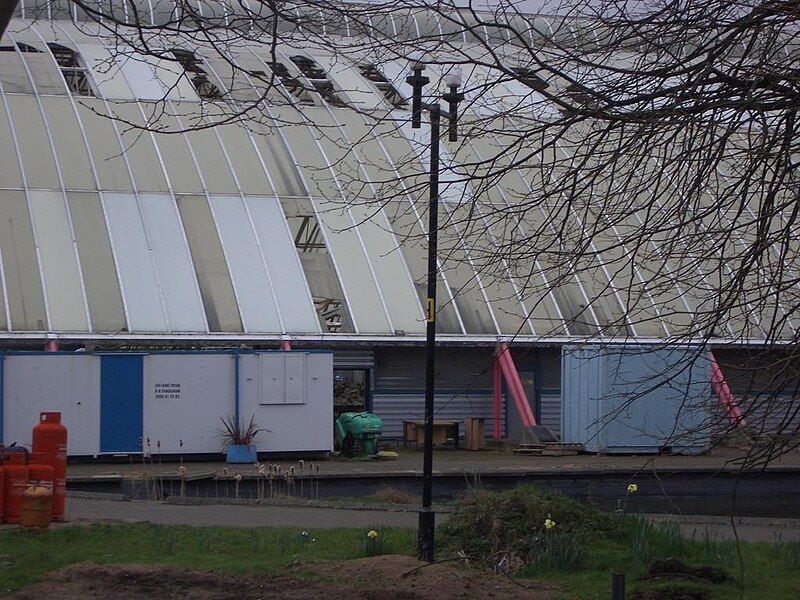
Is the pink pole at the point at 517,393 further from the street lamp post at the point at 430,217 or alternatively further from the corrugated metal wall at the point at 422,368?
the street lamp post at the point at 430,217

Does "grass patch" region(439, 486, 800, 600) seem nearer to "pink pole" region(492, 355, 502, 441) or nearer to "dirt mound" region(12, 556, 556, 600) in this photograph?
"dirt mound" region(12, 556, 556, 600)

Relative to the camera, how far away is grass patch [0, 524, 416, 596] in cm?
1148

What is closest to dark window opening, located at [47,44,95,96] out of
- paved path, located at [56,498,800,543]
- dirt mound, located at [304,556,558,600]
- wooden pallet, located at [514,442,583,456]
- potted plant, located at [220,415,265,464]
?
potted plant, located at [220,415,265,464]

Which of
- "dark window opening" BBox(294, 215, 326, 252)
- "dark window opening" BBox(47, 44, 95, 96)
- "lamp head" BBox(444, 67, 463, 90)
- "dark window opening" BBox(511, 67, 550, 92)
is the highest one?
"dark window opening" BBox(47, 44, 95, 96)

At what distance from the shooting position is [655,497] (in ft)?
68.8

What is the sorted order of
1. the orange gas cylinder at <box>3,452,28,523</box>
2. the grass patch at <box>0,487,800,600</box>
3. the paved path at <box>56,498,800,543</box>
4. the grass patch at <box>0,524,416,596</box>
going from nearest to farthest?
1. the grass patch at <box>0,487,800,600</box>
2. the grass patch at <box>0,524,416,596</box>
3. the orange gas cylinder at <box>3,452,28,523</box>
4. the paved path at <box>56,498,800,543</box>

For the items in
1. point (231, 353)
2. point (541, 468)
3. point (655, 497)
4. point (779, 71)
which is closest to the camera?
point (779, 71)

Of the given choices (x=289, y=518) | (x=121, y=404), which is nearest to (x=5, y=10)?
(x=289, y=518)

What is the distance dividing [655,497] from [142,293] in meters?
13.8

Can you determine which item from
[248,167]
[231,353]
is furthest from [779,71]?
[248,167]

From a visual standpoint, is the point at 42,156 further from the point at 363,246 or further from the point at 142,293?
the point at 363,246

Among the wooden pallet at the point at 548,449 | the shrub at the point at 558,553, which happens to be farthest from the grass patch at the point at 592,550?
the wooden pallet at the point at 548,449

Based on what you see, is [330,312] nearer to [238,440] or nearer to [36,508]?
[238,440]

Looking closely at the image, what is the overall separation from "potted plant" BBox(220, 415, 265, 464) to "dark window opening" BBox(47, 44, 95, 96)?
12.5m
